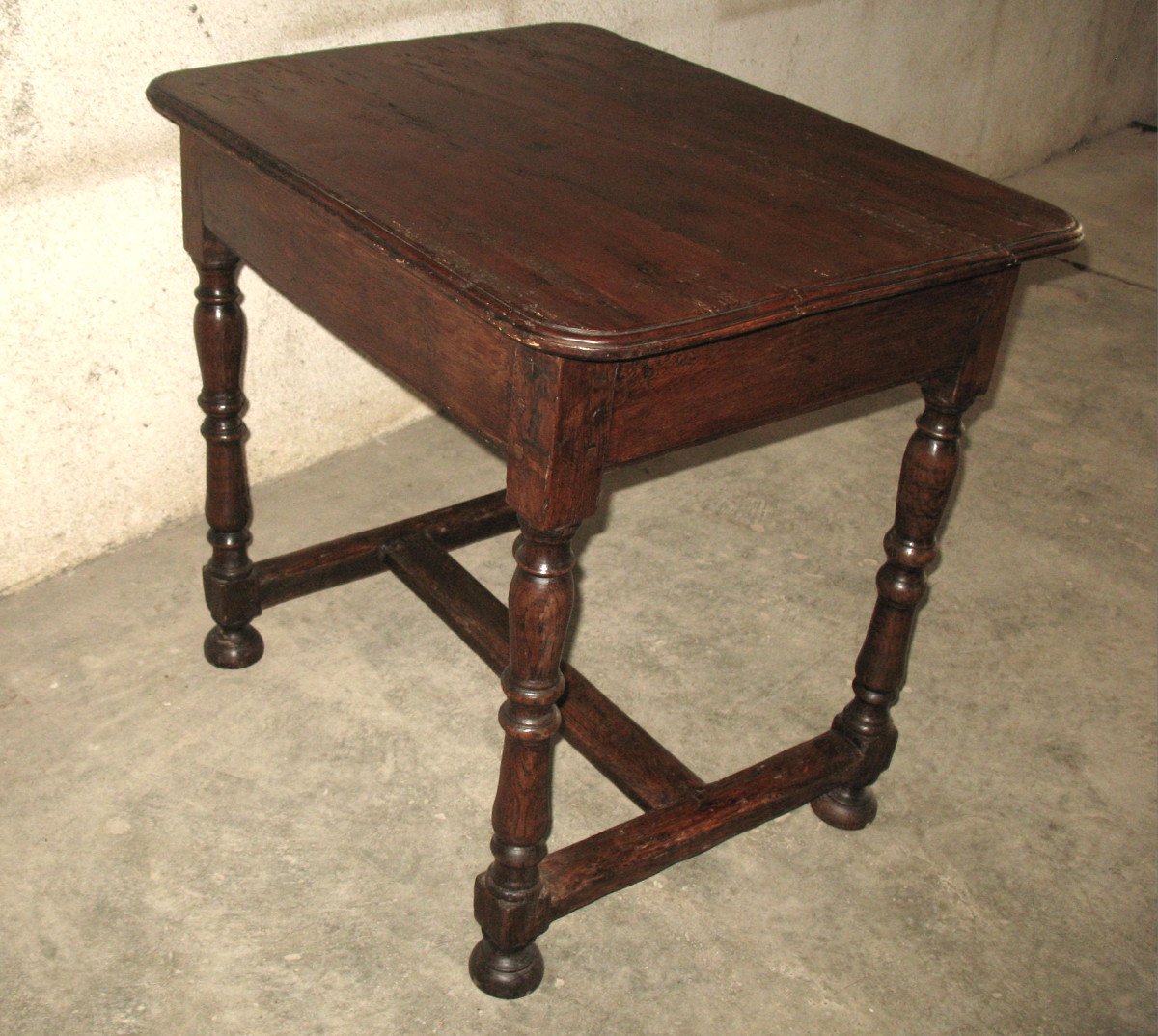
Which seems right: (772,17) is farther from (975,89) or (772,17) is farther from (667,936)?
(667,936)

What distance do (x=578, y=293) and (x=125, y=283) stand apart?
114 cm

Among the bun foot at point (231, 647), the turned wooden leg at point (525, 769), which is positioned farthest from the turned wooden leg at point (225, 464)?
the turned wooden leg at point (525, 769)

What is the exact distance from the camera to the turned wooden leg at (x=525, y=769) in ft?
4.30

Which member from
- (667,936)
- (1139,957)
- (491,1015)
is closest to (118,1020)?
(491,1015)

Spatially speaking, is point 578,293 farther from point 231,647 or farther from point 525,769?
point 231,647

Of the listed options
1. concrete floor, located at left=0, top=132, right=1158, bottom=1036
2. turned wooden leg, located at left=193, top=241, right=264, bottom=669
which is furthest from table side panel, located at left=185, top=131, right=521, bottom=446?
concrete floor, located at left=0, top=132, right=1158, bottom=1036

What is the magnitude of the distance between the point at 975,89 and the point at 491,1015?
3352mm

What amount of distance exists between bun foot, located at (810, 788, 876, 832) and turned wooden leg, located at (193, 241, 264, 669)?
0.87 meters

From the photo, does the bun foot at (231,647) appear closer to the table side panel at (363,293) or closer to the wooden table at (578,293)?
the wooden table at (578,293)

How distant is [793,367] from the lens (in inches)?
52.7

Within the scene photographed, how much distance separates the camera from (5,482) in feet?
6.81

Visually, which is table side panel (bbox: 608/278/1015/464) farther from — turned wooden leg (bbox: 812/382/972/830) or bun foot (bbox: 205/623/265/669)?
bun foot (bbox: 205/623/265/669)

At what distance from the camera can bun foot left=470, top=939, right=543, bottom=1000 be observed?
5.09 feet

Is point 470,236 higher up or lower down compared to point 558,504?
higher up
